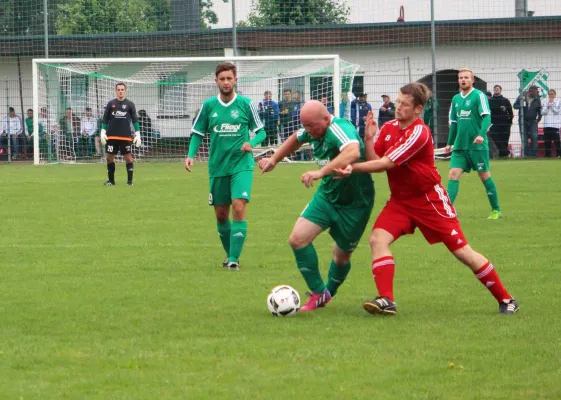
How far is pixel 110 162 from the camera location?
20.8m

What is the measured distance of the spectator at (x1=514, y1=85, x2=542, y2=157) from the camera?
28016 mm

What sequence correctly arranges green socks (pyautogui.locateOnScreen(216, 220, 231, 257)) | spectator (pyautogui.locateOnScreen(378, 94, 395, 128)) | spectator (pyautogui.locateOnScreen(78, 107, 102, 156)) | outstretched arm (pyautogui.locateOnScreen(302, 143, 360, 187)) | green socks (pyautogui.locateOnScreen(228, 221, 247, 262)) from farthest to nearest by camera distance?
spectator (pyautogui.locateOnScreen(78, 107, 102, 156)) < spectator (pyautogui.locateOnScreen(378, 94, 395, 128)) < green socks (pyautogui.locateOnScreen(216, 220, 231, 257)) < green socks (pyautogui.locateOnScreen(228, 221, 247, 262)) < outstretched arm (pyautogui.locateOnScreen(302, 143, 360, 187))

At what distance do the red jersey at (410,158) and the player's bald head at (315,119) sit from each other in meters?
0.50

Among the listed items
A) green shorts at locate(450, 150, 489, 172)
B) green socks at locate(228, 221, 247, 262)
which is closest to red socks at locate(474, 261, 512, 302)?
green socks at locate(228, 221, 247, 262)

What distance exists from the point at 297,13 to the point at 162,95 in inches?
224

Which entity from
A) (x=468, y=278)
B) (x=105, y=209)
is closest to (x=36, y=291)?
(x=468, y=278)

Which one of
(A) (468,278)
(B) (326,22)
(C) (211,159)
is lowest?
(A) (468,278)

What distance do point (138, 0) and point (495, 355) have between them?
28213 mm

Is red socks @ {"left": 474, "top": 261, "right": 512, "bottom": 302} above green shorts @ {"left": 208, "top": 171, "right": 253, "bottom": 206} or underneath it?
underneath

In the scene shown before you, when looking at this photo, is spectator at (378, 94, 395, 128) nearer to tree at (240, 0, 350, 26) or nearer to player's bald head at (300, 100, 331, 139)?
tree at (240, 0, 350, 26)

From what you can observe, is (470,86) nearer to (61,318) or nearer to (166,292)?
(166,292)

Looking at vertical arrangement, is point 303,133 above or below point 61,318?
above

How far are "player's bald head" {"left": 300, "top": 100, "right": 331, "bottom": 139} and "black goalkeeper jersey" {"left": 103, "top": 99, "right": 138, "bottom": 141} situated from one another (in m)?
14.4

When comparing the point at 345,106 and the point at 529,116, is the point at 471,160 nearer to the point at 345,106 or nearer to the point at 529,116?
the point at 345,106
